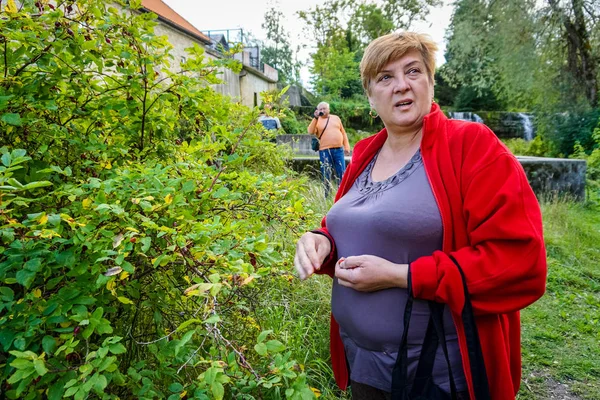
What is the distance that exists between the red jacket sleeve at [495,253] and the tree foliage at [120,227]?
0.51m

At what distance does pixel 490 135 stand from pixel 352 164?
604 mm

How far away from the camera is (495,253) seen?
1295 millimetres

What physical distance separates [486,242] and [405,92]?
64cm

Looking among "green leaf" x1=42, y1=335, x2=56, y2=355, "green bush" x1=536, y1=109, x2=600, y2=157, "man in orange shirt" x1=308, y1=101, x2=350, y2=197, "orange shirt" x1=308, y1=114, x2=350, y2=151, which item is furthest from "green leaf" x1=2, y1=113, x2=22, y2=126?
"green bush" x1=536, y1=109, x2=600, y2=157

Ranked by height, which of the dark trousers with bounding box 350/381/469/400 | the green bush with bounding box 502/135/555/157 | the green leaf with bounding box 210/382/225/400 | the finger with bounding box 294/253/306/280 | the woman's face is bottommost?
the green bush with bounding box 502/135/555/157

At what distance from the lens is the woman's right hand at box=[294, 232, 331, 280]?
159 cm

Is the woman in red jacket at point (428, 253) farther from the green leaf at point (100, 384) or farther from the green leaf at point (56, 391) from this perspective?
the green leaf at point (56, 391)

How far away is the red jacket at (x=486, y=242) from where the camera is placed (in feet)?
4.20

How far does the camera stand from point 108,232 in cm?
133

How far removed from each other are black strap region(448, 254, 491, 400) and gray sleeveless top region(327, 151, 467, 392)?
6cm

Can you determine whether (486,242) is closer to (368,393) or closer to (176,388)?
(368,393)

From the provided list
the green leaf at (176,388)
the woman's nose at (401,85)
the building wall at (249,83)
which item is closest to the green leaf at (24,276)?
the green leaf at (176,388)

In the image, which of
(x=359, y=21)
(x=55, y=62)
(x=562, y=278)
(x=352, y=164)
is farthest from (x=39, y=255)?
(x=359, y=21)

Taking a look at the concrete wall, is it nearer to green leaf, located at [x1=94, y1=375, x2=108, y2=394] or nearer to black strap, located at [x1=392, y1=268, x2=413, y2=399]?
black strap, located at [x1=392, y1=268, x2=413, y2=399]
